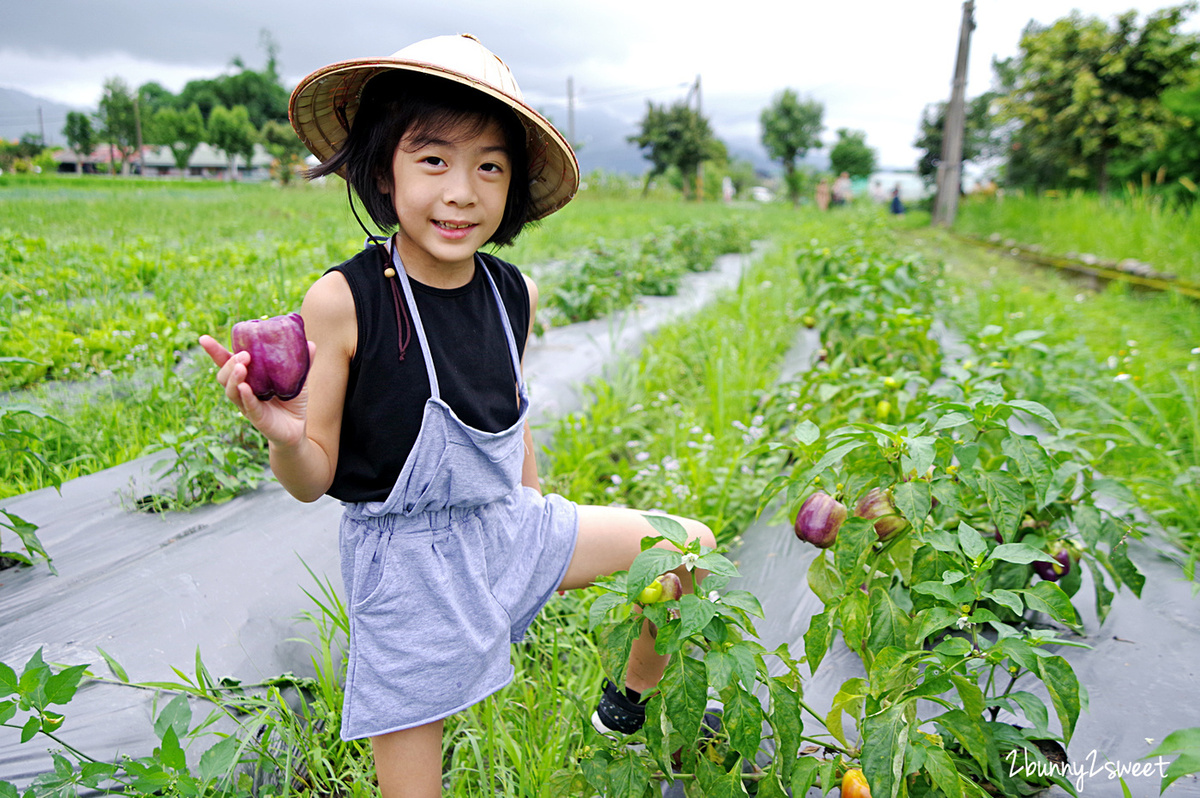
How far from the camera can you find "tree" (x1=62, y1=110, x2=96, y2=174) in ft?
55.4

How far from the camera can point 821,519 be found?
1.21 metres

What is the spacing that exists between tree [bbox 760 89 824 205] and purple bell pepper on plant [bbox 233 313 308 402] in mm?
41641

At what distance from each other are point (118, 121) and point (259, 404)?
1810 centimetres

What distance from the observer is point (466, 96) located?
3.84 ft

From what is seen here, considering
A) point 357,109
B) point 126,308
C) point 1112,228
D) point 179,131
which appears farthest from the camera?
point 179,131

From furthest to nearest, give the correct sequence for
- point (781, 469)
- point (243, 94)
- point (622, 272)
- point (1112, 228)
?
point (243, 94) → point (1112, 228) → point (622, 272) → point (781, 469)

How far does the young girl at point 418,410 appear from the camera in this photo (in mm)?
1122

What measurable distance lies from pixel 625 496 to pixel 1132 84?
38.4 ft

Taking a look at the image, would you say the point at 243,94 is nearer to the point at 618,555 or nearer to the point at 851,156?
the point at 851,156

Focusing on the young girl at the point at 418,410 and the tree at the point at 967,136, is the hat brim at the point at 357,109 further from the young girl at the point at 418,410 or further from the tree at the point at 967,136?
the tree at the point at 967,136

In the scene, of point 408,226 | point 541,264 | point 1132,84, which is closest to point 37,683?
point 408,226

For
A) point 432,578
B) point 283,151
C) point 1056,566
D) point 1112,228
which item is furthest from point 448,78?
point 283,151

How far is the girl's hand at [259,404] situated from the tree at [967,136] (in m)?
23.5

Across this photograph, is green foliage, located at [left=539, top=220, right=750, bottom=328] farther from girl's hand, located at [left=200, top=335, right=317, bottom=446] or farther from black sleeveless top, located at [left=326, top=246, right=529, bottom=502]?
girl's hand, located at [left=200, top=335, right=317, bottom=446]
